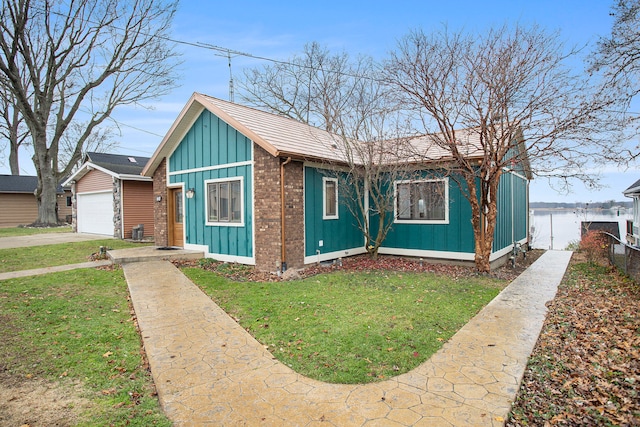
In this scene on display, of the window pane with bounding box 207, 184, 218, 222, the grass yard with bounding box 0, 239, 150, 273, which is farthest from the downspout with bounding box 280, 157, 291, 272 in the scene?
the grass yard with bounding box 0, 239, 150, 273

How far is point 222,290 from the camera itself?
7172 mm

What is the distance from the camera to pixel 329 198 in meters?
10.2

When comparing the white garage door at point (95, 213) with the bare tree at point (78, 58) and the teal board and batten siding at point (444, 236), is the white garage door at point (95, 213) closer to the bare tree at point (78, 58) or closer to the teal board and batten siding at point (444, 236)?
the bare tree at point (78, 58)

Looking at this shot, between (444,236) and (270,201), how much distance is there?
16.0ft

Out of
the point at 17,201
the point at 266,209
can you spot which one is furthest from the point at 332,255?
the point at 17,201

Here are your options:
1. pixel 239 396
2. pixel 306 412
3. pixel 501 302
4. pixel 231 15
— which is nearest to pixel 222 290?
pixel 239 396

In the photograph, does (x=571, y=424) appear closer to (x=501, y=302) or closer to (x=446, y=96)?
(x=501, y=302)

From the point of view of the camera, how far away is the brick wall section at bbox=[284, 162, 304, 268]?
344 inches

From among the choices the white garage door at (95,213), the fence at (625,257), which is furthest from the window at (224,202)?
the white garage door at (95,213)

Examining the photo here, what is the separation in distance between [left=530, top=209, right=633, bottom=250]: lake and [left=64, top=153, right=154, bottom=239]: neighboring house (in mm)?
17937

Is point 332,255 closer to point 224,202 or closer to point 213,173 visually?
point 224,202

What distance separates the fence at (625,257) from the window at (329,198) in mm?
6690

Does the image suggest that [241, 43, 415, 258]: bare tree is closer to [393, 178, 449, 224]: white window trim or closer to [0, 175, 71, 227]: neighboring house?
[393, 178, 449, 224]: white window trim

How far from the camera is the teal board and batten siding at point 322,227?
30.8 ft
